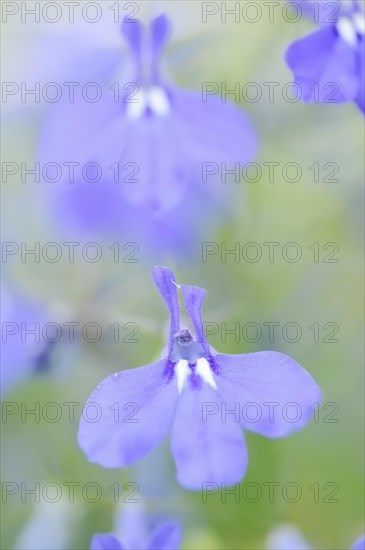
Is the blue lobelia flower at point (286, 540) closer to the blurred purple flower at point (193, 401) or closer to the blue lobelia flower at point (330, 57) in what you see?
the blurred purple flower at point (193, 401)

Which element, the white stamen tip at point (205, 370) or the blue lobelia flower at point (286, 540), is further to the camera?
the blue lobelia flower at point (286, 540)

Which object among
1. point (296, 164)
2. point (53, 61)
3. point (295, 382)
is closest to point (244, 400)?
point (295, 382)

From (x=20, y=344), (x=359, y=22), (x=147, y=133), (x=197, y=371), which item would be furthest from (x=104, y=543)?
(x=359, y=22)

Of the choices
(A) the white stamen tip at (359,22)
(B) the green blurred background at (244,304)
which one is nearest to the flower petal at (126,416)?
(B) the green blurred background at (244,304)

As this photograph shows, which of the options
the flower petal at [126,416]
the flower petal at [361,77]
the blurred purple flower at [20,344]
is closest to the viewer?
the flower petal at [126,416]

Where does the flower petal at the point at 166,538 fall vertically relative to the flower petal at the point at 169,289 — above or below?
below

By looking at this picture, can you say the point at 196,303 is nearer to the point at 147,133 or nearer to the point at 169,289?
the point at 169,289
